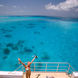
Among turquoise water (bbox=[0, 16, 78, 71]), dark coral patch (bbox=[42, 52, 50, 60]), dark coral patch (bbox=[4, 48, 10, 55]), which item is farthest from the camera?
dark coral patch (bbox=[4, 48, 10, 55])

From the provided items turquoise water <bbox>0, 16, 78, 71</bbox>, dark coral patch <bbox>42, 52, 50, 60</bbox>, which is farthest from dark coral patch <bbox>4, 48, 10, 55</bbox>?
dark coral patch <bbox>42, 52, 50, 60</bbox>

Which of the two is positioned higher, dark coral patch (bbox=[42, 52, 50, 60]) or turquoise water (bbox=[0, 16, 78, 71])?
turquoise water (bbox=[0, 16, 78, 71])

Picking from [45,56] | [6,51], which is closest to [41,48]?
[45,56]

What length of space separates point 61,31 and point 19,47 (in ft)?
46.6

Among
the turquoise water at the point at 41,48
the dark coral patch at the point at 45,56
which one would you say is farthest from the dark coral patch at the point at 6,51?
the dark coral patch at the point at 45,56

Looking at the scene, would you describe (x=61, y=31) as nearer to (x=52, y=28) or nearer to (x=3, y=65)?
(x=52, y=28)

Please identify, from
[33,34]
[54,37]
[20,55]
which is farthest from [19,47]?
[54,37]

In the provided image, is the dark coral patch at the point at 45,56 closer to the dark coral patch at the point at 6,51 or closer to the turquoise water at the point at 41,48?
the turquoise water at the point at 41,48

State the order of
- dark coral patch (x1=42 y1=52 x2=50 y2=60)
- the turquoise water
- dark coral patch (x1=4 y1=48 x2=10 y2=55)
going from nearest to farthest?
the turquoise water → dark coral patch (x1=42 y1=52 x2=50 y2=60) → dark coral patch (x1=4 y1=48 x2=10 y2=55)

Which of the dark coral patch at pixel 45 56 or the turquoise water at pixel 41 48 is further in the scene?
the dark coral patch at pixel 45 56

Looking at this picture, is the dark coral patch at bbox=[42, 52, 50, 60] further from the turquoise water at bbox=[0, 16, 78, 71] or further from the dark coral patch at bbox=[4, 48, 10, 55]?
the dark coral patch at bbox=[4, 48, 10, 55]

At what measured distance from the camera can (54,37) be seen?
2236 cm

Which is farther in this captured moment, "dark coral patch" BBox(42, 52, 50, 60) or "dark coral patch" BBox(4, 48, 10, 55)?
"dark coral patch" BBox(4, 48, 10, 55)

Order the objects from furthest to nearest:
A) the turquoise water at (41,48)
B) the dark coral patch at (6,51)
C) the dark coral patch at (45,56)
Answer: the dark coral patch at (6,51) → the dark coral patch at (45,56) → the turquoise water at (41,48)
